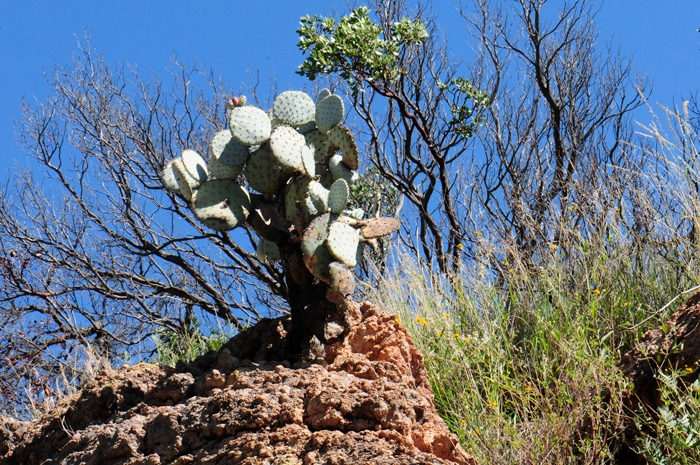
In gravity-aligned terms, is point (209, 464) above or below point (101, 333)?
below

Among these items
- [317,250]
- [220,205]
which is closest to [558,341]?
[317,250]

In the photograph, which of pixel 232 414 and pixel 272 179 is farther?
pixel 272 179

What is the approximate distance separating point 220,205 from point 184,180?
31 centimetres

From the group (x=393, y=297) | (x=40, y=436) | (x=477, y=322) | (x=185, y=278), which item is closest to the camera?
(x=40, y=436)

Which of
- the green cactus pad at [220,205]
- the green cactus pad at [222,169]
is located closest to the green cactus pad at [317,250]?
the green cactus pad at [220,205]

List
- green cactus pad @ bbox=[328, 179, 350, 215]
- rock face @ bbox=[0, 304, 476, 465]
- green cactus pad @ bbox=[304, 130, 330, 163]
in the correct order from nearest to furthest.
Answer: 1. rock face @ bbox=[0, 304, 476, 465]
2. green cactus pad @ bbox=[328, 179, 350, 215]
3. green cactus pad @ bbox=[304, 130, 330, 163]

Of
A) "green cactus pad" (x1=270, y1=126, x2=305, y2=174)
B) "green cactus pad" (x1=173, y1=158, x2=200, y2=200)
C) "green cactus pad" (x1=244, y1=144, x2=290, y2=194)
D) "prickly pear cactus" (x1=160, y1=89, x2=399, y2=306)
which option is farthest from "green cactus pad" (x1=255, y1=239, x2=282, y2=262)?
"green cactus pad" (x1=270, y1=126, x2=305, y2=174)

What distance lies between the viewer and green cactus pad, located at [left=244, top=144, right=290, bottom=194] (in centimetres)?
381

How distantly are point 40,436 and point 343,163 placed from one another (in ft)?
7.62

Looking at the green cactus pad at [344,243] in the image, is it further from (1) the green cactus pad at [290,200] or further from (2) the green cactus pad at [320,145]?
(2) the green cactus pad at [320,145]

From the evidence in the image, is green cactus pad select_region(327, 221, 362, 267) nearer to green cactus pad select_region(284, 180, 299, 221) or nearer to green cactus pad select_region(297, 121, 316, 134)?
green cactus pad select_region(284, 180, 299, 221)

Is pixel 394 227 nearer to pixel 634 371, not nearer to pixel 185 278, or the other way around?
pixel 634 371

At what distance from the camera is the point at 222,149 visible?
12.8 feet

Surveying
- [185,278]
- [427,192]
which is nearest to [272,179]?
[427,192]
